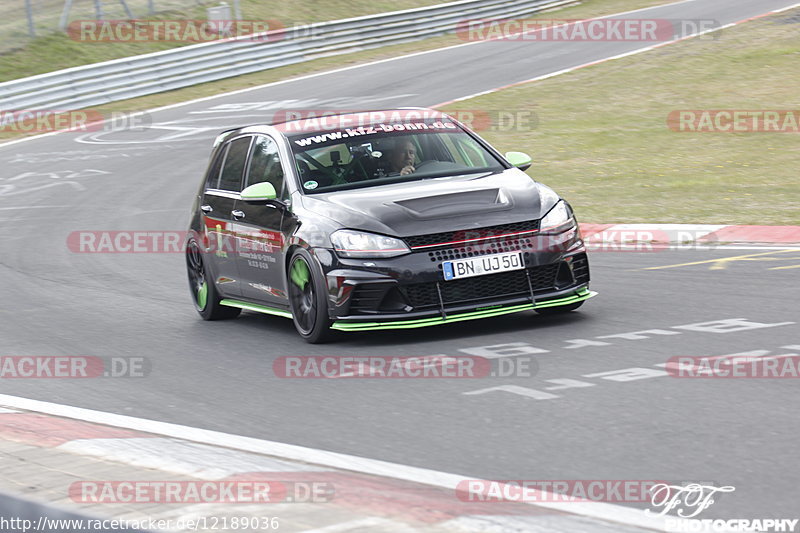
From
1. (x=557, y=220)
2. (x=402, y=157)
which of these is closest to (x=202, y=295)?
(x=402, y=157)

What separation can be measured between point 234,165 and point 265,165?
637 millimetres

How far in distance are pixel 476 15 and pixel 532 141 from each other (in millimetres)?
19007

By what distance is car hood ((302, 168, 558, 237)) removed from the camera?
28.4 feet

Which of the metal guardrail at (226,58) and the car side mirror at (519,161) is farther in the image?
the metal guardrail at (226,58)

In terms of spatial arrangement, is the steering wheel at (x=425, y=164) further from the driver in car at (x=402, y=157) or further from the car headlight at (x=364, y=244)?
the car headlight at (x=364, y=244)

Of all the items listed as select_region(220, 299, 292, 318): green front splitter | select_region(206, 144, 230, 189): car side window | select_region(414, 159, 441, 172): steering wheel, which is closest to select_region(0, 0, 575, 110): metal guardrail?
select_region(206, 144, 230, 189): car side window

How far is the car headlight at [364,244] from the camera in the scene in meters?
8.58

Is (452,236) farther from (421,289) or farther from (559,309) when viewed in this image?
(559,309)

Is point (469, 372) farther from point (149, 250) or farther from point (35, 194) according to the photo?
point (35, 194)

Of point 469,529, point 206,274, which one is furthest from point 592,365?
point 206,274

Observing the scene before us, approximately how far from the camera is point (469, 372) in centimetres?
778

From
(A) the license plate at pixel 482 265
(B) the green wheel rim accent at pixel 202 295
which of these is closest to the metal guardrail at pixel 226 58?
(B) the green wheel rim accent at pixel 202 295

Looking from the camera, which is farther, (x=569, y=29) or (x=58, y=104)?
(x=569, y=29)

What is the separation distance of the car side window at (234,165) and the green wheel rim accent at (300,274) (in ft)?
4.65
